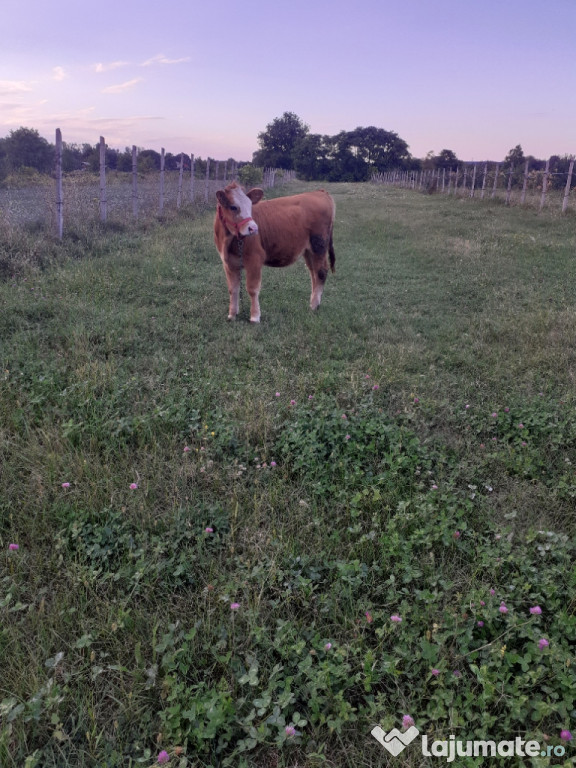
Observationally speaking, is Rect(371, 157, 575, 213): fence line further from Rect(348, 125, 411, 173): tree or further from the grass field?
Rect(348, 125, 411, 173): tree

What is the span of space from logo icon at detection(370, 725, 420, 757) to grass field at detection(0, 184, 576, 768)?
0.14 feet

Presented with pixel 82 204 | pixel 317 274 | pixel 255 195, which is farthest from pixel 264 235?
pixel 82 204

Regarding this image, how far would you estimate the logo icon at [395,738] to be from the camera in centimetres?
178

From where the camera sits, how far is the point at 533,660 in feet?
6.62

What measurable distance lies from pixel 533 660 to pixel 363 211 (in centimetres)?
2141

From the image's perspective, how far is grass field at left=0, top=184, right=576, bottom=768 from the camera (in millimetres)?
1848

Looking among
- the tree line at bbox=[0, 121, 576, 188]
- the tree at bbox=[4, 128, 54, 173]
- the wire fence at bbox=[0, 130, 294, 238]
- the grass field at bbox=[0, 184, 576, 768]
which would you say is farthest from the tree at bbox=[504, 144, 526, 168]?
the grass field at bbox=[0, 184, 576, 768]

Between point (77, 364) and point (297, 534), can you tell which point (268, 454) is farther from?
point (77, 364)

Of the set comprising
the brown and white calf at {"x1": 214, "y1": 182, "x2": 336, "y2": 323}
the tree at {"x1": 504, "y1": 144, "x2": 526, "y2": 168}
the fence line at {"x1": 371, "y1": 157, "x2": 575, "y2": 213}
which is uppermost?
the tree at {"x1": 504, "y1": 144, "x2": 526, "y2": 168}

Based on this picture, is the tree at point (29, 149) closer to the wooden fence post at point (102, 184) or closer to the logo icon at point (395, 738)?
the wooden fence post at point (102, 184)

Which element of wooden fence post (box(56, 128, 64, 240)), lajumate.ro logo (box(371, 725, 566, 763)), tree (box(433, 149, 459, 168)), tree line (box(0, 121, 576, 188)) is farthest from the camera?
tree line (box(0, 121, 576, 188))

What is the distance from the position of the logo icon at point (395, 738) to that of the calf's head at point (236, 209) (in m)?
5.24

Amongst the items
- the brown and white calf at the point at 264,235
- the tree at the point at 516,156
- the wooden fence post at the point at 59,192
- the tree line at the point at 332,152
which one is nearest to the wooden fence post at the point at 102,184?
the wooden fence post at the point at 59,192

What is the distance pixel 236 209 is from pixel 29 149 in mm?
34277
